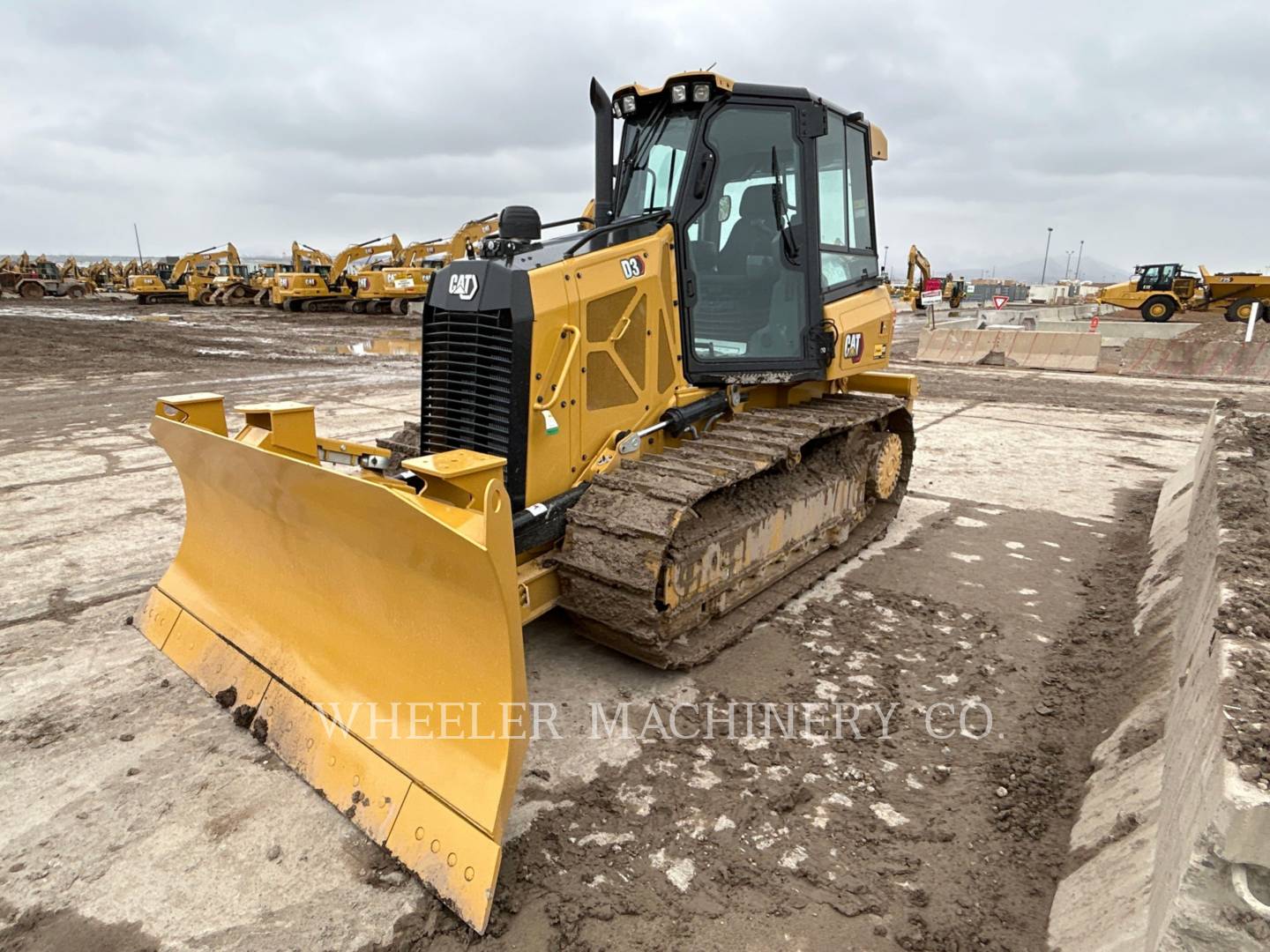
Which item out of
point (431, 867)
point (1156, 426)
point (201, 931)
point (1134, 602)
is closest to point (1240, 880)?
point (431, 867)

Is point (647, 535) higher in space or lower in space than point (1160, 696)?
higher

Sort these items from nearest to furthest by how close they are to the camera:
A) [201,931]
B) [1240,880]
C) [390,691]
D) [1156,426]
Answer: [1240,880], [201,931], [390,691], [1156,426]

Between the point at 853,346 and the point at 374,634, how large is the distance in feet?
12.0

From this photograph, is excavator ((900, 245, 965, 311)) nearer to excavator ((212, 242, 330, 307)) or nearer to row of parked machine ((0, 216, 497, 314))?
row of parked machine ((0, 216, 497, 314))

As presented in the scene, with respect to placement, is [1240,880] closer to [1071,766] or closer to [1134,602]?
[1071,766]

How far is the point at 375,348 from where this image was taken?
63.3ft

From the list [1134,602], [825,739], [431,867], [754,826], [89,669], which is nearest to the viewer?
[431,867]

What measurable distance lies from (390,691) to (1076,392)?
13636 mm

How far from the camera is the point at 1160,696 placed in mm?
3006

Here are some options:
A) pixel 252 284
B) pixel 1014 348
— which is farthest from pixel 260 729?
pixel 252 284

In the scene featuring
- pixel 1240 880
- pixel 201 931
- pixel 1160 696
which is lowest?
pixel 201 931

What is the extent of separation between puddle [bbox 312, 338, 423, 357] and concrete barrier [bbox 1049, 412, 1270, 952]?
1700 centimetres

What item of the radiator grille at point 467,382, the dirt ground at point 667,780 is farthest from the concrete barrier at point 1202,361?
the radiator grille at point 467,382

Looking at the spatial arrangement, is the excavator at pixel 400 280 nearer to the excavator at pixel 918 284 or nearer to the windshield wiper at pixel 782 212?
the excavator at pixel 918 284
